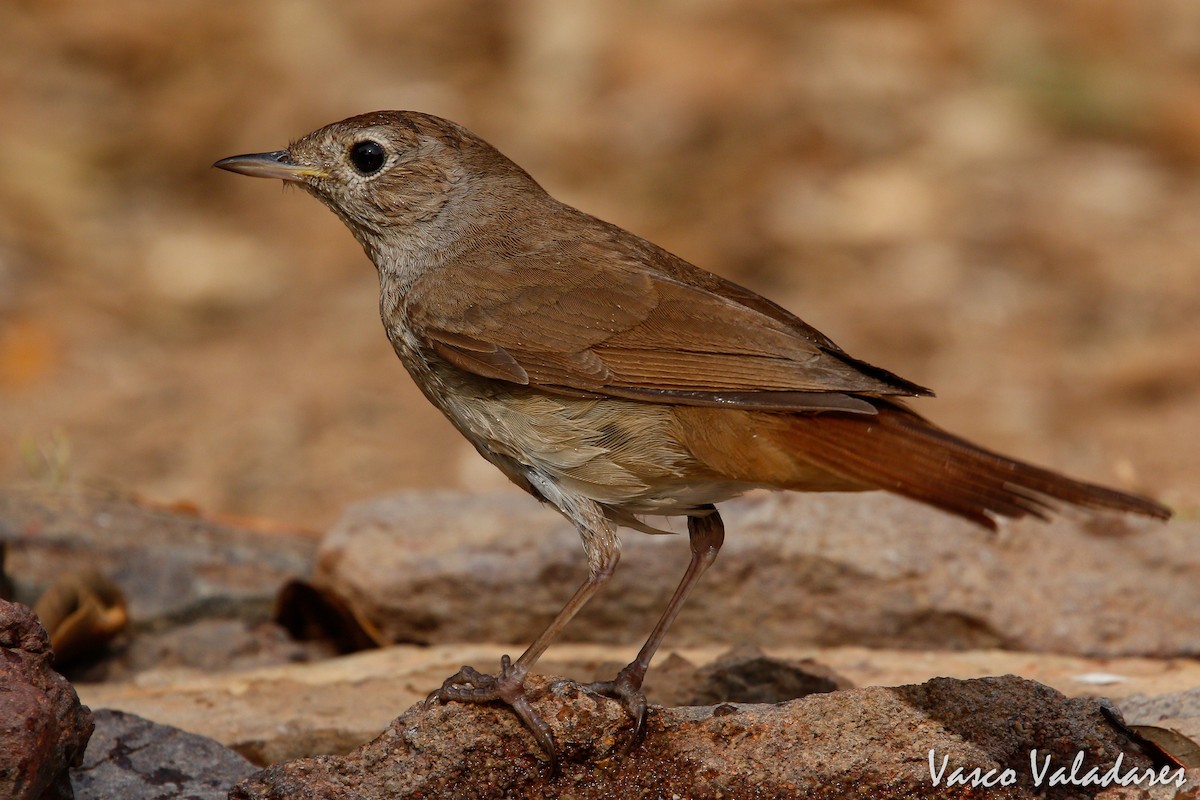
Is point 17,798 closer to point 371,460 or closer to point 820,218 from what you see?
point 371,460

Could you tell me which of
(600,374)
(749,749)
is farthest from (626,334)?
(749,749)

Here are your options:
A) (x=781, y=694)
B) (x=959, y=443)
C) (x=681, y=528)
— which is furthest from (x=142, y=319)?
(x=959, y=443)

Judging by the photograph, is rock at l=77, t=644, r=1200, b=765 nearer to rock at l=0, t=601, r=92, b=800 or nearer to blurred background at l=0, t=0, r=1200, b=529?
rock at l=0, t=601, r=92, b=800

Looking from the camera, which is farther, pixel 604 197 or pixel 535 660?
pixel 604 197

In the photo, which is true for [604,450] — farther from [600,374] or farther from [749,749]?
[749,749]

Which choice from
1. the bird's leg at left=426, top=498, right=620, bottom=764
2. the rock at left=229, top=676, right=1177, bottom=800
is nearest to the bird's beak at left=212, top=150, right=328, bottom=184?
the bird's leg at left=426, top=498, right=620, bottom=764

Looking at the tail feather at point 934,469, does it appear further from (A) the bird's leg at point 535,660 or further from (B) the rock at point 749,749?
(A) the bird's leg at point 535,660
